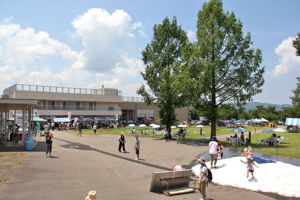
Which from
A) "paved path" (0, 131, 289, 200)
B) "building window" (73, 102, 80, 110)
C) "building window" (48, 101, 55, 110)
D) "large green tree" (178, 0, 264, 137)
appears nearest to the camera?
"paved path" (0, 131, 289, 200)

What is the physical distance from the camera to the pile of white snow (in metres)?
9.81

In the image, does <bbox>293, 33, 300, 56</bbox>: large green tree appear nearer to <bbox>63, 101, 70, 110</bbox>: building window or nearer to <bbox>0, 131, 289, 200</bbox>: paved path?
<bbox>0, 131, 289, 200</bbox>: paved path

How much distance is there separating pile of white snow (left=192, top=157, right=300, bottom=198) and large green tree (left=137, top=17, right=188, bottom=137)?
2012 cm

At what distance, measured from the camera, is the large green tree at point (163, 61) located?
32.2 m

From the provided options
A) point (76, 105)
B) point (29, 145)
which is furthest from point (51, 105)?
point (29, 145)

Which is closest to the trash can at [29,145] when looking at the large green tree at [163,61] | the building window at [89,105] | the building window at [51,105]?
the large green tree at [163,61]

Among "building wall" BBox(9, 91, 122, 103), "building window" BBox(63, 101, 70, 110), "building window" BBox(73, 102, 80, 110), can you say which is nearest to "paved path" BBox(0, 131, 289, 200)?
"building wall" BBox(9, 91, 122, 103)

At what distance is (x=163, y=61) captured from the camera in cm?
3319

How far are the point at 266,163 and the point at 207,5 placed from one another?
21186 millimetres

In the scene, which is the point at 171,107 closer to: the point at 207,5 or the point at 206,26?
the point at 206,26

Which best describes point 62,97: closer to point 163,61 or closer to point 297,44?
point 163,61

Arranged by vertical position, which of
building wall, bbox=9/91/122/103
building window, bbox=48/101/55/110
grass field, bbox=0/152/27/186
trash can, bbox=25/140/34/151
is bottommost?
grass field, bbox=0/152/27/186

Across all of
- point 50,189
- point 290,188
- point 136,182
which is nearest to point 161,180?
point 136,182

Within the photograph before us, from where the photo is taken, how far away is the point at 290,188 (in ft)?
31.8
